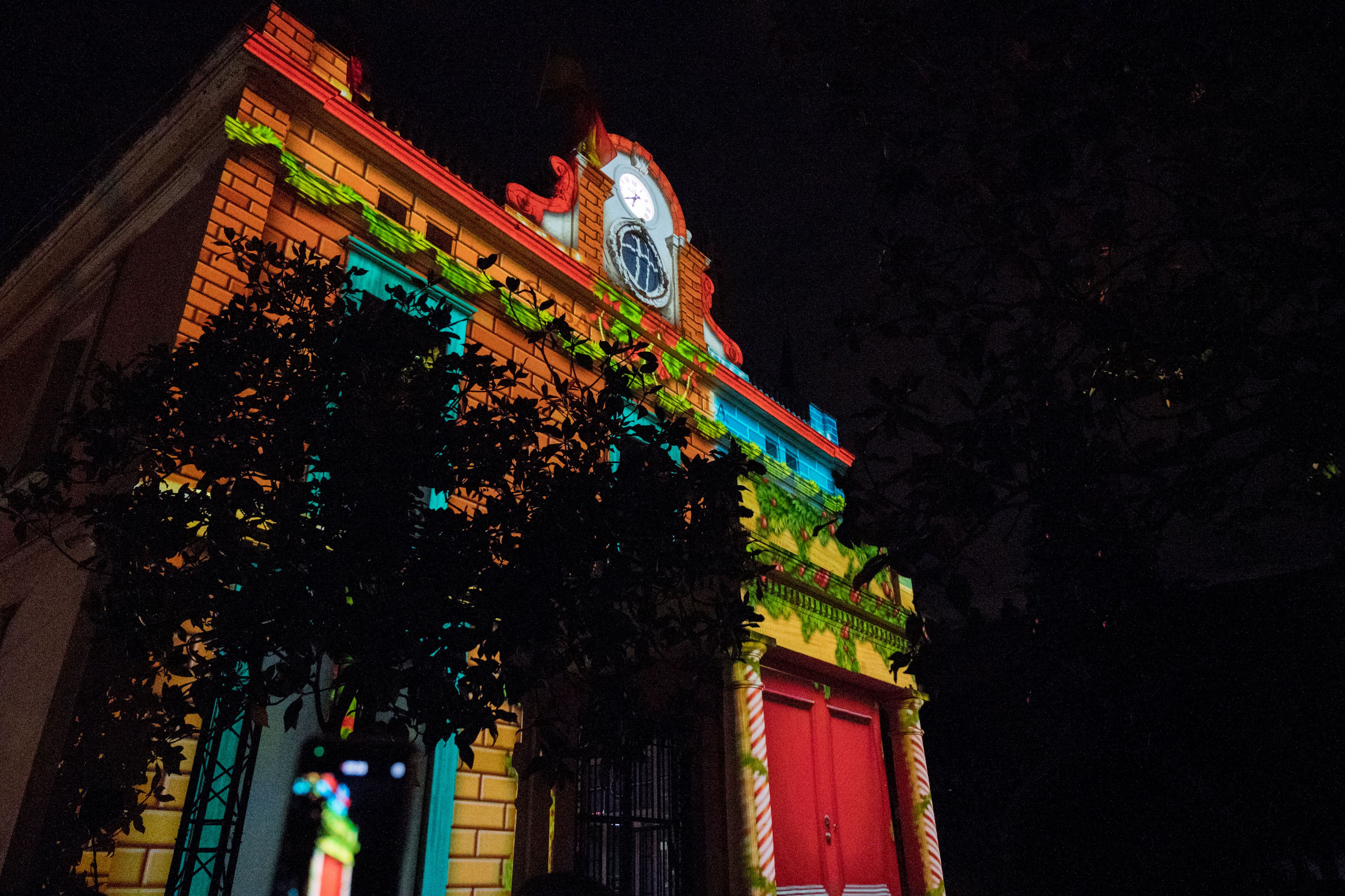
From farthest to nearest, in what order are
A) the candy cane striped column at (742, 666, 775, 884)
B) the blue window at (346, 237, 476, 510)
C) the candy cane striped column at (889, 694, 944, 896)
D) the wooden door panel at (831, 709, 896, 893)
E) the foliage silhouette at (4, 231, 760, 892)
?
the candy cane striped column at (889, 694, 944, 896)
the wooden door panel at (831, 709, 896, 893)
the blue window at (346, 237, 476, 510)
the candy cane striped column at (742, 666, 775, 884)
the foliage silhouette at (4, 231, 760, 892)

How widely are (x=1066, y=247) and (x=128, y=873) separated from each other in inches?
321

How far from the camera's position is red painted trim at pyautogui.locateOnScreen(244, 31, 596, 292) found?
9.73 meters

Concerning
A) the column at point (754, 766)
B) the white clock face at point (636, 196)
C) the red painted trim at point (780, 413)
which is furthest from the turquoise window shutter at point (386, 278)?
the red painted trim at point (780, 413)

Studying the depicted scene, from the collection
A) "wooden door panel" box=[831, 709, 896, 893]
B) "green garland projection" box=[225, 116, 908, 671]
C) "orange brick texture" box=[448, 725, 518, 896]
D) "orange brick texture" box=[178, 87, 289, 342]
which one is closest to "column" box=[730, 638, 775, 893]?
"green garland projection" box=[225, 116, 908, 671]

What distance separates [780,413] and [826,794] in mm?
9557

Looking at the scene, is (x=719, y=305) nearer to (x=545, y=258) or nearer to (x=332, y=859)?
(x=545, y=258)

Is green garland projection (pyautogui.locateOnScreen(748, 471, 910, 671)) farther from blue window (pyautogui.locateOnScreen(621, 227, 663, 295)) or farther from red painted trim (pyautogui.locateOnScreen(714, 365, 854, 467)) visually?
blue window (pyautogui.locateOnScreen(621, 227, 663, 295))

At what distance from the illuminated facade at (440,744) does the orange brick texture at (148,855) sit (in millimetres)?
15

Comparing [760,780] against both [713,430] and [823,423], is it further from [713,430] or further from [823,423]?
[823,423]

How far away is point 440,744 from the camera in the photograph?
8.78 m

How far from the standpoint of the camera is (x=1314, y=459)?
12.8ft

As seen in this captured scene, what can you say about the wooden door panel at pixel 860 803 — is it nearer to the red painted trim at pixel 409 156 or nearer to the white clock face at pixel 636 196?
the red painted trim at pixel 409 156

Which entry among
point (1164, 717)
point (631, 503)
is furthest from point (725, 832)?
point (1164, 717)

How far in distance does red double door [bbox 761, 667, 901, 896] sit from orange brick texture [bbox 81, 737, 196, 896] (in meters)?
6.34
